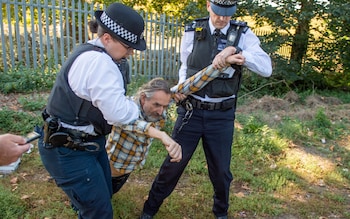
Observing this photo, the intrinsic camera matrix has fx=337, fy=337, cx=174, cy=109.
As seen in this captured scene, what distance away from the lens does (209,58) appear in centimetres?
276

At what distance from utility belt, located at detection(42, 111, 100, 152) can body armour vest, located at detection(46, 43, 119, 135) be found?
0.15 ft

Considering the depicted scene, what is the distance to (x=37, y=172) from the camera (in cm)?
388

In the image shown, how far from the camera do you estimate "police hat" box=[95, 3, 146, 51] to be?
6.05 feet

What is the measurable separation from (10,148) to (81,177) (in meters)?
0.46

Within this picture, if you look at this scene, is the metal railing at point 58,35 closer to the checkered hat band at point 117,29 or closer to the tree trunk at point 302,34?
the tree trunk at point 302,34

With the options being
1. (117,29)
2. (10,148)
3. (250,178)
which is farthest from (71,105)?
(250,178)

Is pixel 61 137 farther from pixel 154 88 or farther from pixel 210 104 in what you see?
pixel 210 104

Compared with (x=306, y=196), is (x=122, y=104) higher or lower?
higher

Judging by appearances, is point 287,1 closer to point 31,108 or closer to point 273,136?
point 273,136

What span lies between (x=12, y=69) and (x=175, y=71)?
15.3ft

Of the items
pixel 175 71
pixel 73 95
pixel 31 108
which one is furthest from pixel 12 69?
pixel 73 95

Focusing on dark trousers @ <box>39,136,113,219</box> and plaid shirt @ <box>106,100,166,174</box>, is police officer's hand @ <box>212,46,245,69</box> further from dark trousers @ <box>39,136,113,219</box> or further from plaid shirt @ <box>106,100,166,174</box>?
dark trousers @ <box>39,136,113,219</box>

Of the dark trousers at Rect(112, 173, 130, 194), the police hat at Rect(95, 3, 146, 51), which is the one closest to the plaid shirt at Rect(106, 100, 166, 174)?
the dark trousers at Rect(112, 173, 130, 194)

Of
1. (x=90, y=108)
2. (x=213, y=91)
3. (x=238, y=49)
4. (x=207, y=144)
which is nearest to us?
(x=90, y=108)
